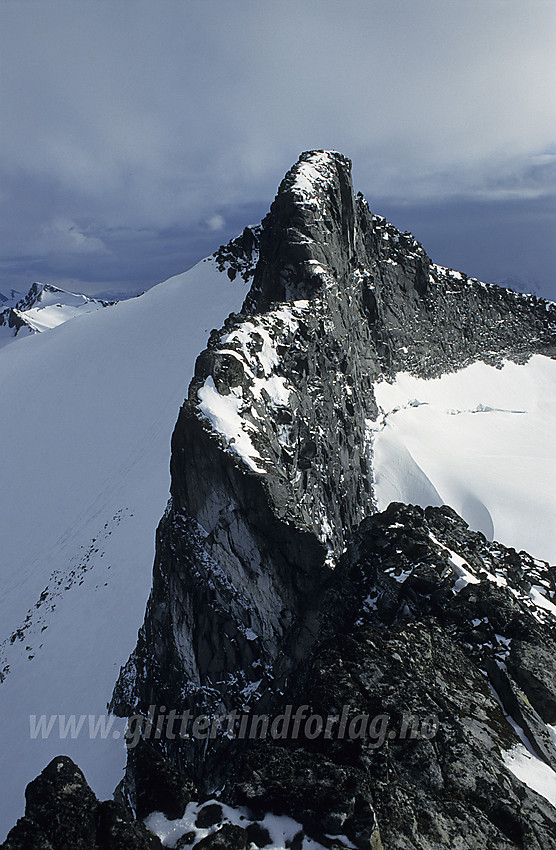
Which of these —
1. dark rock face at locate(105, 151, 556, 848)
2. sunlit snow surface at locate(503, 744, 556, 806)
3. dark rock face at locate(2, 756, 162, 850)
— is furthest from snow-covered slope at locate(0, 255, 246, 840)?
sunlit snow surface at locate(503, 744, 556, 806)

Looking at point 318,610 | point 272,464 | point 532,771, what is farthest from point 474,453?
point 532,771

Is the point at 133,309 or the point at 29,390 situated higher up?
the point at 133,309

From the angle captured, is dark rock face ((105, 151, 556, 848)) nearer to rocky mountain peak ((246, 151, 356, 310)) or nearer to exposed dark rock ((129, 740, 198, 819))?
rocky mountain peak ((246, 151, 356, 310))

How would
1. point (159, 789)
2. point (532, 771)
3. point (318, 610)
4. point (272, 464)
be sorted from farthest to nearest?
1. point (272, 464)
2. point (318, 610)
3. point (532, 771)
4. point (159, 789)

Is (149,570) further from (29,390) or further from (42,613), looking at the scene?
(29,390)

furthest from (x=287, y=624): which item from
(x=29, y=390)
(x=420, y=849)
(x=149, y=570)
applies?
(x=29, y=390)

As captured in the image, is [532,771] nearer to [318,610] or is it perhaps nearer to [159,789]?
[318,610]
